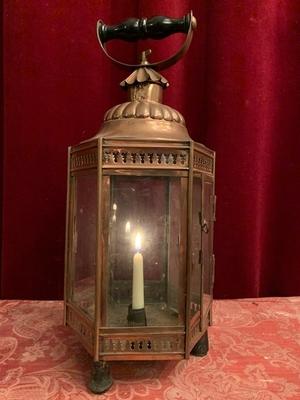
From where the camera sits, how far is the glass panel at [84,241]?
1.80 feet

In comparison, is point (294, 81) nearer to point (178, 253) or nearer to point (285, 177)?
point (285, 177)

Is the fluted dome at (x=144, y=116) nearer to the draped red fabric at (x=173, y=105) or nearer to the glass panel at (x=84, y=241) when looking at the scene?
the glass panel at (x=84, y=241)

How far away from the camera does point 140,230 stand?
63 cm

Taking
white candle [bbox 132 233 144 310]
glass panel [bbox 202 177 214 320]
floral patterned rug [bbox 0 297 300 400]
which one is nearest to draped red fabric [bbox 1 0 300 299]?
floral patterned rug [bbox 0 297 300 400]

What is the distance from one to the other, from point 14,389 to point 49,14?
0.86 m

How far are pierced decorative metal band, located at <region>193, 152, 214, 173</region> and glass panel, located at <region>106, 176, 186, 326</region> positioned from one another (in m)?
0.04

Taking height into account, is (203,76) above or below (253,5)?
below

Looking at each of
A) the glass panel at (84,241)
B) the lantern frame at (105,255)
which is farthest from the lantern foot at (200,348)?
the glass panel at (84,241)

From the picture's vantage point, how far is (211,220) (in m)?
0.66

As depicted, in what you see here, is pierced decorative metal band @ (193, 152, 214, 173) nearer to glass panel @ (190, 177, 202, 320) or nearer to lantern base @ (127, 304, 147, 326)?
glass panel @ (190, 177, 202, 320)

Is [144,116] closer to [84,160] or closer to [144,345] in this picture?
[84,160]

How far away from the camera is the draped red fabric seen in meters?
0.90

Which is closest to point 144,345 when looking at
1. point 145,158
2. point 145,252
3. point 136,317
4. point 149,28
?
point 136,317

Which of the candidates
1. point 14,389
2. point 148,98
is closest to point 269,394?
point 14,389
